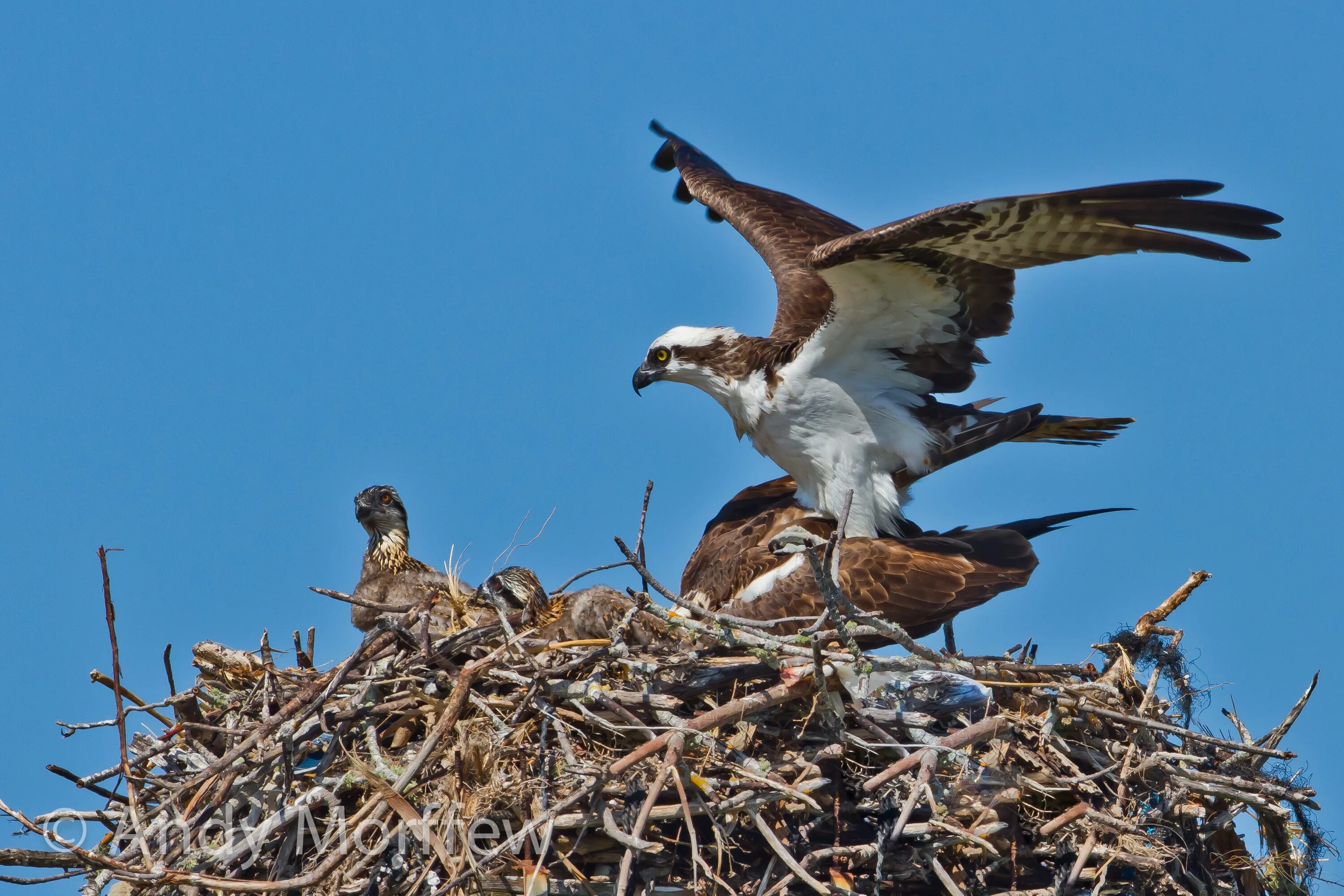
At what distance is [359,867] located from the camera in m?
5.25

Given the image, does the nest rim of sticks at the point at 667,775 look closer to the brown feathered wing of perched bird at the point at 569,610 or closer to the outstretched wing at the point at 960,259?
the brown feathered wing of perched bird at the point at 569,610

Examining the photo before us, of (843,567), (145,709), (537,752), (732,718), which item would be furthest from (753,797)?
(145,709)

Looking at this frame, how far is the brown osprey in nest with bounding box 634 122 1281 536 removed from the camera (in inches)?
268

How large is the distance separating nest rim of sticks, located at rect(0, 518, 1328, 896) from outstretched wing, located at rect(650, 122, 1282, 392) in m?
2.10

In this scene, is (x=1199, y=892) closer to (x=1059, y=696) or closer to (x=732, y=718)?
(x=1059, y=696)

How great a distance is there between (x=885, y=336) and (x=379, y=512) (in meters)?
3.22

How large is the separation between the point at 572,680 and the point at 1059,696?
205 centimetres

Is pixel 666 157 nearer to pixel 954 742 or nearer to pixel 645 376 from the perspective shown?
pixel 645 376

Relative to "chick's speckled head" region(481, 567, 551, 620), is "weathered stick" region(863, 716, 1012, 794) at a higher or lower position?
lower

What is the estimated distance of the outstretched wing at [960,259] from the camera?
655 cm

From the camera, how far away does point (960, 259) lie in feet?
24.0

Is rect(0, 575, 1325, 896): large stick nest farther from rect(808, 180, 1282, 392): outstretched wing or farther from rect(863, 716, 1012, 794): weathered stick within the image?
rect(808, 180, 1282, 392): outstretched wing

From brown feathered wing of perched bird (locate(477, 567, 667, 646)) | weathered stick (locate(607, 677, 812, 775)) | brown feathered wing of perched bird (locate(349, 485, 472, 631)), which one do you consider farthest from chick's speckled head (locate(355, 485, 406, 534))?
weathered stick (locate(607, 677, 812, 775))

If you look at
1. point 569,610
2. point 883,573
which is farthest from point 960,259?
point 569,610
